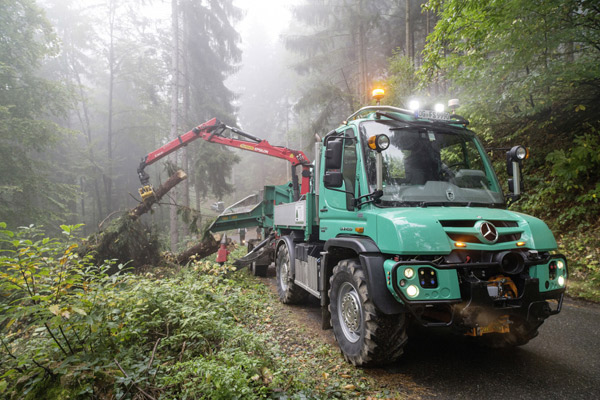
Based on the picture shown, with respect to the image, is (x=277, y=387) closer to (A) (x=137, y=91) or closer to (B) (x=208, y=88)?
(B) (x=208, y=88)

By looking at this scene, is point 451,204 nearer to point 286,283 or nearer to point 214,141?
point 286,283

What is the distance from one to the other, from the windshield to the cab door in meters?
0.26

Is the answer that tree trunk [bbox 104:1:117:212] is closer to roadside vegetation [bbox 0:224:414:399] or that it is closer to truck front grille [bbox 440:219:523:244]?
roadside vegetation [bbox 0:224:414:399]

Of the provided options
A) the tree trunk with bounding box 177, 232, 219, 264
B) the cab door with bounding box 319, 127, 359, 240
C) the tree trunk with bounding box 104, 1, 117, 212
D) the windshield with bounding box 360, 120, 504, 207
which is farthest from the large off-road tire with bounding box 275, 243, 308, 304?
the tree trunk with bounding box 104, 1, 117, 212

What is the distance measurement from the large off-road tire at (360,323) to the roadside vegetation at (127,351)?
9.1 inches

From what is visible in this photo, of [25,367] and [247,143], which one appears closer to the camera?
[25,367]

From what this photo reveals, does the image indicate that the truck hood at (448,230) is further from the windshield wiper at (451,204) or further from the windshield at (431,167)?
the windshield at (431,167)

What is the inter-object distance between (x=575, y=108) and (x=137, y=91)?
2428 centimetres

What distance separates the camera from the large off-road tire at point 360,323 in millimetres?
3137

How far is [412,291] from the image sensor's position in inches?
110

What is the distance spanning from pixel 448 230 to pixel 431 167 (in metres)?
1.16

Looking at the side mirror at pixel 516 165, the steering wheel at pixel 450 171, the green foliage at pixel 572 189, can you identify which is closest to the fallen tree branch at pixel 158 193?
the steering wheel at pixel 450 171

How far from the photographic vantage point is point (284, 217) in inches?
259

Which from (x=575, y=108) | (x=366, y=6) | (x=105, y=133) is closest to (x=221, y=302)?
(x=575, y=108)
